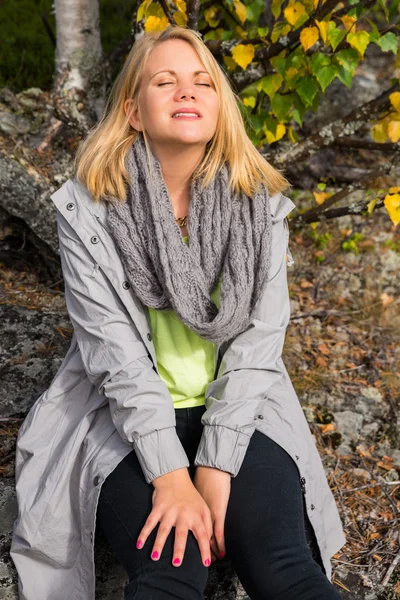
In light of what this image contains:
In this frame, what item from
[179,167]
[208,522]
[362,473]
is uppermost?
[179,167]

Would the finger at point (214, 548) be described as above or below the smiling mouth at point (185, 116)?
below

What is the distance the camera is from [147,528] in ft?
6.22

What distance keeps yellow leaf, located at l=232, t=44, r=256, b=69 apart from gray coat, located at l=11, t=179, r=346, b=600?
1.11 metres

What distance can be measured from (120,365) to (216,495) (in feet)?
1.70

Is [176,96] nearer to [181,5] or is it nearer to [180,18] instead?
[181,5]

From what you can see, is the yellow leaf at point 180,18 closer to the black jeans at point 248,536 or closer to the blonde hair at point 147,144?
the blonde hair at point 147,144

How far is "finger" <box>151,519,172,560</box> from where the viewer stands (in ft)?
6.07

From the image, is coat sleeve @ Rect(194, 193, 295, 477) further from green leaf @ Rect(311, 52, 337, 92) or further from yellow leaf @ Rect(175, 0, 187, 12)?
yellow leaf @ Rect(175, 0, 187, 12)

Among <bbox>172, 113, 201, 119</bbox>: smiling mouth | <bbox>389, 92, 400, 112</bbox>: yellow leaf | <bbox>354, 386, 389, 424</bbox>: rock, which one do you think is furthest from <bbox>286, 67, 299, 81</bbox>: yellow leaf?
<bbox>354, 386, 389, 424</bbox>: rock

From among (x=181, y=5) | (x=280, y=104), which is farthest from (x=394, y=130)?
(x=181, y=5)

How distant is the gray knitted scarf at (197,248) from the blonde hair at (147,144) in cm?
4

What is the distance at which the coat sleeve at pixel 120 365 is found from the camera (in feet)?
6.72

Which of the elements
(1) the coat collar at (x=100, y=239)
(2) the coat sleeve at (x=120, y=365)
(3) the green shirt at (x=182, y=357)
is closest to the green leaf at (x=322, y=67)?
(3) the green shirt at (x=182, y=357)

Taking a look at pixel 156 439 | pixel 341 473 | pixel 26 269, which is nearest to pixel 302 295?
pixel 341 473
